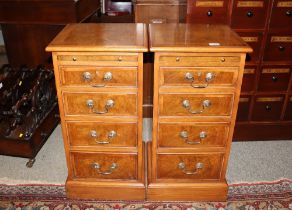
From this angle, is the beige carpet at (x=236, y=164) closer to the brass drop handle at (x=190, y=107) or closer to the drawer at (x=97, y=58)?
the brass drop handle at (x=190, y=107)

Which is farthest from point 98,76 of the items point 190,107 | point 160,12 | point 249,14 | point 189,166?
point 249,14

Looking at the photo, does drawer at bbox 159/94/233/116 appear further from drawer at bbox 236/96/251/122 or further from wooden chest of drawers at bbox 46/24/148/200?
drawer at bbox 236/96/251/122

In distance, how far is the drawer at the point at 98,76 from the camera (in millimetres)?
1574

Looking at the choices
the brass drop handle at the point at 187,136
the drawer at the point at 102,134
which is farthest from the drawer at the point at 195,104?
the drawer at the point at 102,134

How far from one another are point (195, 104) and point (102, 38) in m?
0.63

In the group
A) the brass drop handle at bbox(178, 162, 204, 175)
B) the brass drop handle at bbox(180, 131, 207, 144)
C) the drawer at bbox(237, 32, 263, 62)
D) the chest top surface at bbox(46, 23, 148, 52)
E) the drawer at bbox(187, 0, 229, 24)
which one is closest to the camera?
the chest top surface at bbox(46, 23, 148, 52)

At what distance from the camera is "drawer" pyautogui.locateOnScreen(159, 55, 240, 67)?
155 centimetres

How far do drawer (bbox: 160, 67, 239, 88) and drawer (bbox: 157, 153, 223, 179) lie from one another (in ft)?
1.56

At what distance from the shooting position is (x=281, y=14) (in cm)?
211

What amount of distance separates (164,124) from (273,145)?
1.31 m

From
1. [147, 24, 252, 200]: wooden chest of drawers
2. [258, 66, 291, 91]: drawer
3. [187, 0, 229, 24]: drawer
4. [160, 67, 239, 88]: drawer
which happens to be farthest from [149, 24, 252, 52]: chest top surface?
[258, 66, 291, 91]: drawer

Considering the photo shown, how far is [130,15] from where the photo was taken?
353cm

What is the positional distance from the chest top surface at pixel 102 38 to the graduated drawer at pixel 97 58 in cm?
5

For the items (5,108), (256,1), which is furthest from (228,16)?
(5,108)
